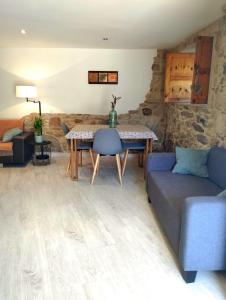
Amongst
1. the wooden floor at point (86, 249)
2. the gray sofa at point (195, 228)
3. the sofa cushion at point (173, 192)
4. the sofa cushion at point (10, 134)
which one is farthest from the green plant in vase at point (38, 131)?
the gray sofa at point (195, 228)

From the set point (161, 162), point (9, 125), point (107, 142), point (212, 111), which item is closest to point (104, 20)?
point (107, 142)

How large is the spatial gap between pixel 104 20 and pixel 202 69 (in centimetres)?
136

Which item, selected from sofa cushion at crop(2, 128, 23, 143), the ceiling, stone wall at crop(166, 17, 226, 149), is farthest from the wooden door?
sofa cushion at crop(2, 128, 23, 143)

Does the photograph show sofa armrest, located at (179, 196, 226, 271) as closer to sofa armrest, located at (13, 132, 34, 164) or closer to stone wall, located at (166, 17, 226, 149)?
stone wall, located at (166, 17, 226, 149)

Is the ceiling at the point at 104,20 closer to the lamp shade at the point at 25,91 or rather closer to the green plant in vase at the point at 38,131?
the lamp shade at the point at 25,91

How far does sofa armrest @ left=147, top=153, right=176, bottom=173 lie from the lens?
3.02 m

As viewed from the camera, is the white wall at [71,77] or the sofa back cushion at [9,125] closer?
the sofa back cushion at [9,125]

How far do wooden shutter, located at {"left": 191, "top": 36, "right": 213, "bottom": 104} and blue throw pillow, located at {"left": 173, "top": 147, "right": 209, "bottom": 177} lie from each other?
2.48ft

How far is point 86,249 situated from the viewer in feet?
7.05

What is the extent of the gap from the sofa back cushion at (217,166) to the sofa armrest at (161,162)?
432 mm

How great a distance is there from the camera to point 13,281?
1.76 meters

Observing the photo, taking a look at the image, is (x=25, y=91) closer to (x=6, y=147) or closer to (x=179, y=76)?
(x=6, y=147)

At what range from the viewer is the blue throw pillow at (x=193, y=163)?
2.82 m

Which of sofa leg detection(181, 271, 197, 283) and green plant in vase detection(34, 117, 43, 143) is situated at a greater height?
green plant in vase detection(34, 117, 43, 143)
